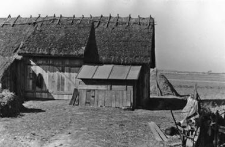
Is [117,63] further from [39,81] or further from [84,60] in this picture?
[39,81]

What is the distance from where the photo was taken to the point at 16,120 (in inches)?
730

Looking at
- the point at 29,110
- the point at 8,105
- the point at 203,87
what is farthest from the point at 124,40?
the point at 203,87

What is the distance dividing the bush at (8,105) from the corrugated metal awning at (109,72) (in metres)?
5.48

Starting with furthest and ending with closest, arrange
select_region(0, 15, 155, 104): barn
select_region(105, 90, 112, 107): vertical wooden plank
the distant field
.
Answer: the distant field, select_region(0, 15, 155, 104): barn, select_region(105, 90, 112, 107): vertical wooden plank

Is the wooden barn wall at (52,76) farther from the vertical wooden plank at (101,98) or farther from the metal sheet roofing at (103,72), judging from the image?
the vertical wooden plank at (101,98)

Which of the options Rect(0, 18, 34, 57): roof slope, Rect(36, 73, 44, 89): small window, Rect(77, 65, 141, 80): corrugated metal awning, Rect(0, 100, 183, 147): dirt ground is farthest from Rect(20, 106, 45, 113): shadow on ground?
Rect(0, 18, 34, 57): roof slope

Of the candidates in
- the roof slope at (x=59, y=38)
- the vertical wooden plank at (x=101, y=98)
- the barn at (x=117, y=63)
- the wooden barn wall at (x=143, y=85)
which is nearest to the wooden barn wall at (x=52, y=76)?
the roof slope at (x=59, y=38)

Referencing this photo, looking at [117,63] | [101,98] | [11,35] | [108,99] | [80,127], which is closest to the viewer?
[80,127]

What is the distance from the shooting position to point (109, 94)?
24.2m

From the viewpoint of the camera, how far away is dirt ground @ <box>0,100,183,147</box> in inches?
557

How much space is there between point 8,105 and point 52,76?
7.57 m

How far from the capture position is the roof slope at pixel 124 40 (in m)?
25.6

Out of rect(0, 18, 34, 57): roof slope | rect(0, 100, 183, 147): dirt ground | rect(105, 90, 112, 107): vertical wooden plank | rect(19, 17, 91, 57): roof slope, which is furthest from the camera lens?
rect(0, 18, 34, 57): roof slope

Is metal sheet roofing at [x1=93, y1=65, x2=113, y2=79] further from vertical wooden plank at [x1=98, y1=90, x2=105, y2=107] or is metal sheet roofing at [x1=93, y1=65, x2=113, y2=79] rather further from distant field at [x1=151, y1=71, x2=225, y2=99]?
distant field at [x1=151, y1=71, x2=225, y2=99]
